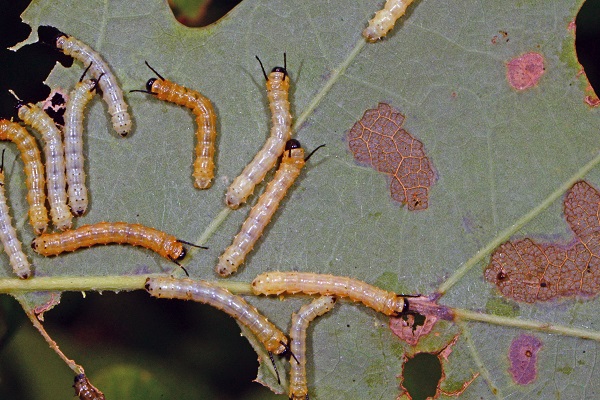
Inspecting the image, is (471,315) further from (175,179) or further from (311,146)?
(175,179)

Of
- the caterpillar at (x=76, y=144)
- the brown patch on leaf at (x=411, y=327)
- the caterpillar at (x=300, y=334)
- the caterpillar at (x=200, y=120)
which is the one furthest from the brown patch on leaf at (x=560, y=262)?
the caterpillar at (x=76, y=144)

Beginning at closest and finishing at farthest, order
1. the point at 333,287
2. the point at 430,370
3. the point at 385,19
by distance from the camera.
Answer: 1. the point at 333,287
2. the point at 385,19
3. the point at 430,370

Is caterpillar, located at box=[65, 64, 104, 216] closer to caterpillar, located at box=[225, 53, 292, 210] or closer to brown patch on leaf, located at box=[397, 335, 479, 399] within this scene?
caterpillar, located at box=[225, 53, 292, 210]

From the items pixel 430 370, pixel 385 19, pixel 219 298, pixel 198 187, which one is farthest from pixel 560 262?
pixel 198 187

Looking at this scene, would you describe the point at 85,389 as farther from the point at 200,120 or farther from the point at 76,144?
the point at 200,120

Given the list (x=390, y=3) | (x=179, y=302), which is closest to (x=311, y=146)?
(x=390, y=3)

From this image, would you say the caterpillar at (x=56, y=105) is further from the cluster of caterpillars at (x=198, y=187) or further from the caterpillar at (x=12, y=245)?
the caterpillar at (x=12, y=245)

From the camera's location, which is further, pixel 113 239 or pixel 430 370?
pixel 430 370

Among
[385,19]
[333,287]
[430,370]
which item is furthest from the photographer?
[430,370]
